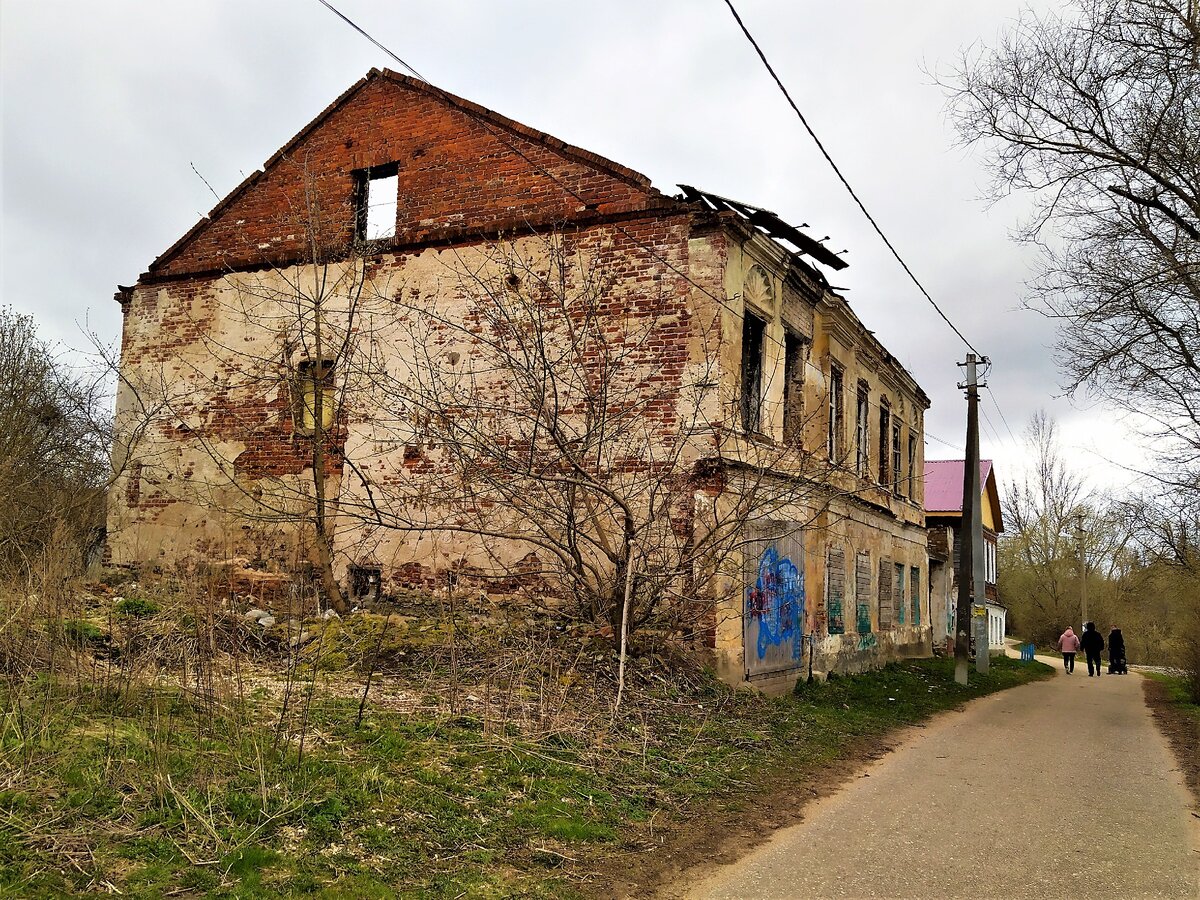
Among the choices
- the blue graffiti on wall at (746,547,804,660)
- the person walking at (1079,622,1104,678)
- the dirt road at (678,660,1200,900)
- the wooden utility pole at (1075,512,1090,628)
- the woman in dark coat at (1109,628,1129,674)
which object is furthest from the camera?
the wooden utility pole at (1075,512,1090,628)

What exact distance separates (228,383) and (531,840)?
10874 mm

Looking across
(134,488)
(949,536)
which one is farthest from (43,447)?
(949,536)

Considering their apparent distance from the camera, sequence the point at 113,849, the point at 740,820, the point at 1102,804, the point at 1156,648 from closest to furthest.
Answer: the point at 113,849, the point at 740,820, the point at 1102,804, the point at 1156,648

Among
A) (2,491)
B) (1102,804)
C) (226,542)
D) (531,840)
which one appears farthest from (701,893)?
(226,542)

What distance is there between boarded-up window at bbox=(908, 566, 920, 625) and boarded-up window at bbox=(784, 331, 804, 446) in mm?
9077

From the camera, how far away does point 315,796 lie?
5.04 meters

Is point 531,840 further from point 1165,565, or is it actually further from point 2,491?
point 1165,565

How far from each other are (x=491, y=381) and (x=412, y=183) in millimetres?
3553

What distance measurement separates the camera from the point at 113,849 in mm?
4078

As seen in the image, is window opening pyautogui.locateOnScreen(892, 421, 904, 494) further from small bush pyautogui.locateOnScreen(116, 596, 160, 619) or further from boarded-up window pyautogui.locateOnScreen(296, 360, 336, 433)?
small bush pyautogui.locateOnScreen(116, 596, 160, 619)

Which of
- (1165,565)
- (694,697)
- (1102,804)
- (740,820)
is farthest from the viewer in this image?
(1165,565)

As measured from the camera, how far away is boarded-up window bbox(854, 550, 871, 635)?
16656 mm

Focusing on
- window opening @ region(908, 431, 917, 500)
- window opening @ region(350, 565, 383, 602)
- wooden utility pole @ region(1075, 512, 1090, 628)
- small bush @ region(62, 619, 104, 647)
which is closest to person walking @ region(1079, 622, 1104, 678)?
window opening @ region(908, 431, 917, 500)

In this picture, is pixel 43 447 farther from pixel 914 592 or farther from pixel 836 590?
pixel 914 592
